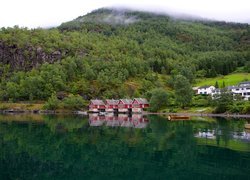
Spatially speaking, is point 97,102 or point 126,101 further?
point 97,102

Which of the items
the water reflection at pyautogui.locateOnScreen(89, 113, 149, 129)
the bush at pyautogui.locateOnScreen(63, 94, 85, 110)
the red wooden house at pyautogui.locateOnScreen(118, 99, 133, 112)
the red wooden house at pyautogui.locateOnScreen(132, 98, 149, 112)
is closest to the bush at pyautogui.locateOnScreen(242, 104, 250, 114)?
the water reflection at pyautogui.locateOnScreen(89, 113, 149, 129)

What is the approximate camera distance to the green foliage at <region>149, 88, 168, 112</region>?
462ft

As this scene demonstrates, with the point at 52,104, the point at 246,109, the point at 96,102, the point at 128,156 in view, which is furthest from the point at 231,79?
the point at 128,156

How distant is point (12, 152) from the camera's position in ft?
166

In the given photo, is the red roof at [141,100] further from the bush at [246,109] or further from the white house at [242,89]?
the bush at [246,109]

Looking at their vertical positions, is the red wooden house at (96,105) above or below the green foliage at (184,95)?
below

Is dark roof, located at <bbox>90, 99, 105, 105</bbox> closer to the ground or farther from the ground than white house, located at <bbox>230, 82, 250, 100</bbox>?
closer to the ground

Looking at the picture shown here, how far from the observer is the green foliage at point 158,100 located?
141 metres

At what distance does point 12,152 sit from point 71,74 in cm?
14967

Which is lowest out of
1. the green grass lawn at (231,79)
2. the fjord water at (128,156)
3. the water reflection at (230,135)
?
the water reflection at (230,135)

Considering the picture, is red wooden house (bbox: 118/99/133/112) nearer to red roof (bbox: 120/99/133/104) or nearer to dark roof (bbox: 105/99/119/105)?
red roof (bbox: 120/99/133/104)

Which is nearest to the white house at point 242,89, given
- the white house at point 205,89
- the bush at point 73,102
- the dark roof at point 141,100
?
the white house at point 205,89

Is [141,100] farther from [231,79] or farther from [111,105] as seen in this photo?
[231,79]

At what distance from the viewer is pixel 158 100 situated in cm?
14200
